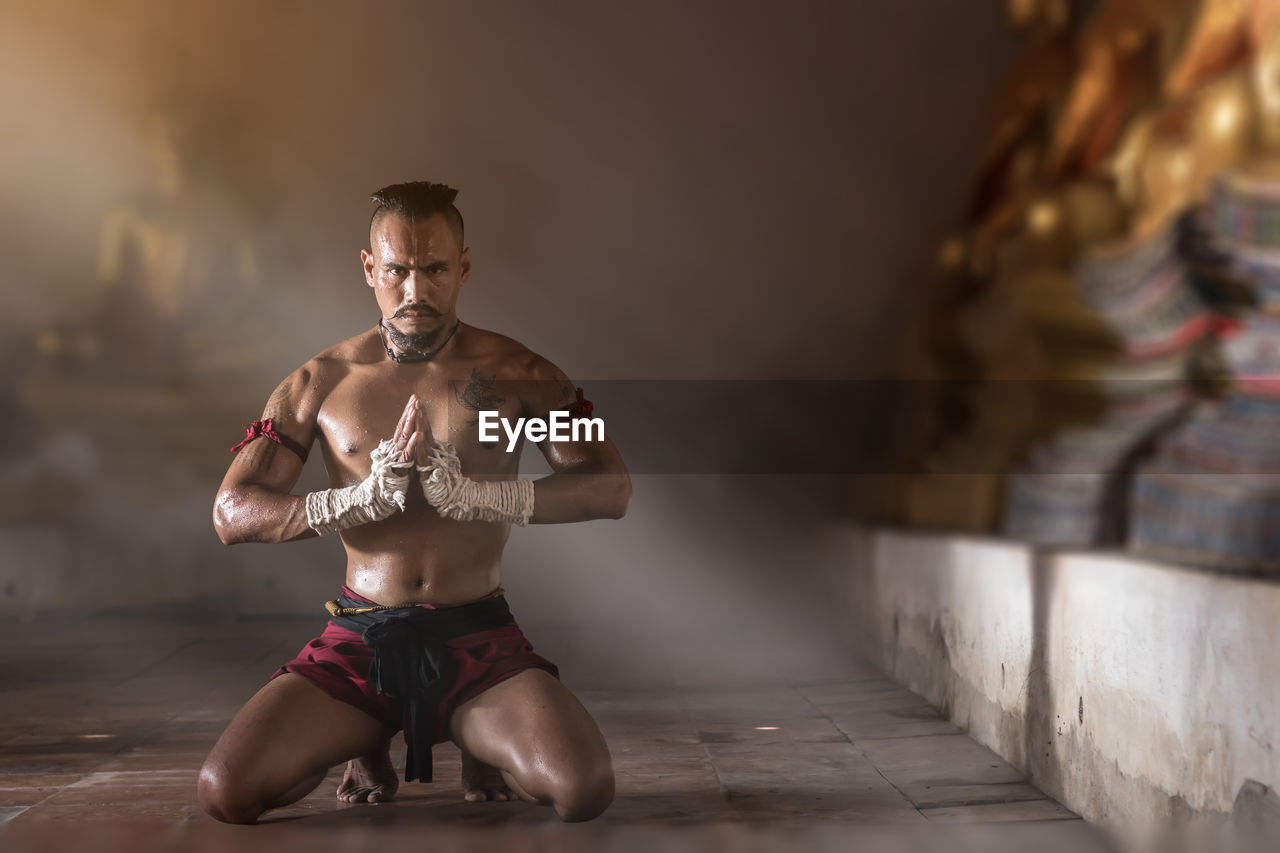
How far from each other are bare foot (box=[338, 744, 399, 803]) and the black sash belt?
169 millimetres

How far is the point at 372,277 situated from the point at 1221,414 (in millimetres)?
2381

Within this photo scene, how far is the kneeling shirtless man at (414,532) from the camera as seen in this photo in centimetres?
210

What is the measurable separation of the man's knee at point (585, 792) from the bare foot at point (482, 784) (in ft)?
0.97

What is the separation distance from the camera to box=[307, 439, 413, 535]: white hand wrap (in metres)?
2.06

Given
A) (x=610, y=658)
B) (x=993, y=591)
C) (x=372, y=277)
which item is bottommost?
(x=610, y=658)

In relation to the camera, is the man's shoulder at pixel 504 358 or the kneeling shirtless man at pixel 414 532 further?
the man's shoulder at pixel 504 358

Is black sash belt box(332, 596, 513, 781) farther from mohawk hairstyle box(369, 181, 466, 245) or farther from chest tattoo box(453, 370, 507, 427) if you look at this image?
mohawk hairstyle box(369, 181, 466, 245)

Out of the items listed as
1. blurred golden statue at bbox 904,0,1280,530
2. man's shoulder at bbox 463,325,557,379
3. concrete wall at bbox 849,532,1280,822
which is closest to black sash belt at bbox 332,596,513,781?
man's shoulder at bbox 463,325,557,379

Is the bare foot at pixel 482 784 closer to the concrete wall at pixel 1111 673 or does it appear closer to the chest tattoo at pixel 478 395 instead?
the chest tattoo at pixel 478 395

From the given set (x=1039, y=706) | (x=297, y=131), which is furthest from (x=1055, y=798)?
(x=297, y=131)

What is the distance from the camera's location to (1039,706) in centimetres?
253

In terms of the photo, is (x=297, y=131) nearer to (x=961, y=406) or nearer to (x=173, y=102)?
(x=173, y=102)

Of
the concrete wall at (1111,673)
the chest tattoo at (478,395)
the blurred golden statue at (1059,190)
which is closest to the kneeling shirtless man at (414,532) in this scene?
Answer: the chest tattoo at (478,395)

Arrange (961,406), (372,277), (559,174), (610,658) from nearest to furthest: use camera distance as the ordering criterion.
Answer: (372,277) < (610,658) < (961,406) < (559,174)
